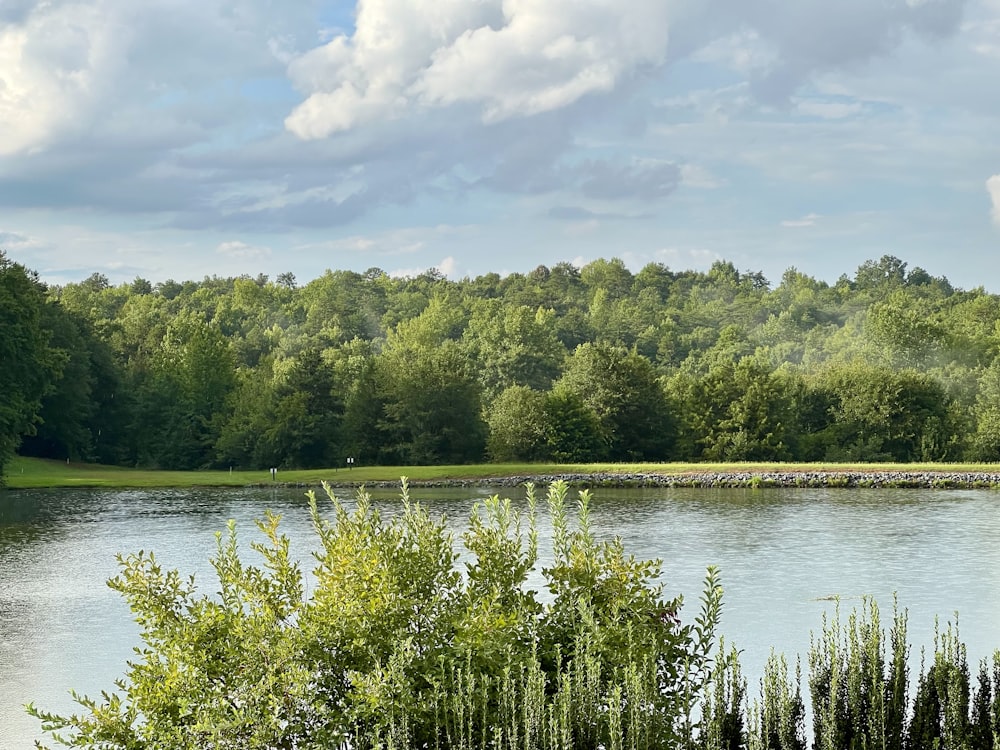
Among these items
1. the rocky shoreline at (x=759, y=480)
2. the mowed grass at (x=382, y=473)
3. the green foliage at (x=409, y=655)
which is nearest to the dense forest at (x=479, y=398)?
the mowed grass at (x=382, y=473)

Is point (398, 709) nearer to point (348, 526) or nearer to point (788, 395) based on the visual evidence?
point (348, 526)

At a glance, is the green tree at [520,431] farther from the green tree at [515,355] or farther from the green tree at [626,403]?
the green tree at [515,355]

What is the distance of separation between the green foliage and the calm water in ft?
20.5

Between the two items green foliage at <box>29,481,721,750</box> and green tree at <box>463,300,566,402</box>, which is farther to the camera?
green tree at <box>463,300,566,402</box>

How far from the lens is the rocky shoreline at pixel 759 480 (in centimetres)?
5172

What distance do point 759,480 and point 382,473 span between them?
19.4 meters

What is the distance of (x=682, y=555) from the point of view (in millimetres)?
27828

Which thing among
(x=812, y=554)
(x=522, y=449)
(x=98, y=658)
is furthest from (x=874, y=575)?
(x=522, y=449)

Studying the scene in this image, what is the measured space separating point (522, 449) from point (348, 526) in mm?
59774

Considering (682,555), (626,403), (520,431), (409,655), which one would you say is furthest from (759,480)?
(409,655)

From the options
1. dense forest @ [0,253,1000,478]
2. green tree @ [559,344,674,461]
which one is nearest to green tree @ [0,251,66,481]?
dense forest @ [0,253,1000,478]

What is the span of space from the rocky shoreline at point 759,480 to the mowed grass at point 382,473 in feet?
3.30

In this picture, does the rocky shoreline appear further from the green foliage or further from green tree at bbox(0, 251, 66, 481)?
the green foliage

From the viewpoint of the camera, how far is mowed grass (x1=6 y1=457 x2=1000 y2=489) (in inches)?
2251
